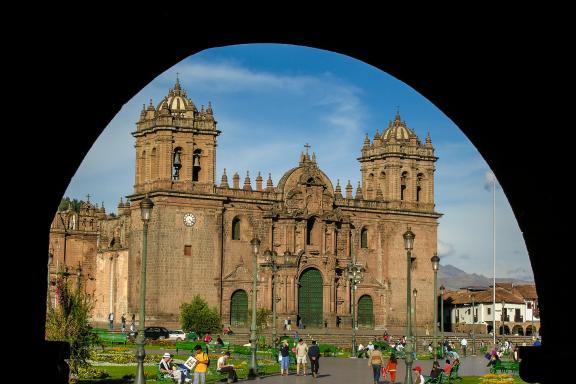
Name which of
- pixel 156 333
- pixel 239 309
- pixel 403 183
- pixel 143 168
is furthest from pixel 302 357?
Result: pixel 403 183

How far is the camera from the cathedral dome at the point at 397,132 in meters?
76.4

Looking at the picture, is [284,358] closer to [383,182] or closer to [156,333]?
[156,333]

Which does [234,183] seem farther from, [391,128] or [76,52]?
[76,52]

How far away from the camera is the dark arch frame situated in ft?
16.7

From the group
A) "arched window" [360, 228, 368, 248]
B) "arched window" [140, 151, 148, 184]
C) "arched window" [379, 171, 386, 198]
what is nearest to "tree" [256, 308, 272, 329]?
"arched window" [140, 151, 148, 184]

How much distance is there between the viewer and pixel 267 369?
115 feet

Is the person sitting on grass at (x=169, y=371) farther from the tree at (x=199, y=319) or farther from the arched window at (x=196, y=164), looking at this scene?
the arched window at (x=196, y=164)

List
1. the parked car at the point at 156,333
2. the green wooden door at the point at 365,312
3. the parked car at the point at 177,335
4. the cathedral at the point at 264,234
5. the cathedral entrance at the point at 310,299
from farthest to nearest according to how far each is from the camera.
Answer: the green wooden door at the point at 365,312, the cathedral entrance at the point at 310,299, the cathedral at the point at 264,234, the parked car at the point at 177,335, the parked car at the point at 156,333

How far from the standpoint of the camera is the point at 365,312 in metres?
70.6

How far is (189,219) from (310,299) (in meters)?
9.94

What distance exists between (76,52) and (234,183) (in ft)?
206

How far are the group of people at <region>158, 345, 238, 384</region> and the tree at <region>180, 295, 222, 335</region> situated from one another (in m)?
28.6

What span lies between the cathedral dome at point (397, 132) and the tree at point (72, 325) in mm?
50633

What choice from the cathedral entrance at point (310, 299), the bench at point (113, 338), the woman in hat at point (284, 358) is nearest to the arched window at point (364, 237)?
the cathedral entrance at point (310, 299)
